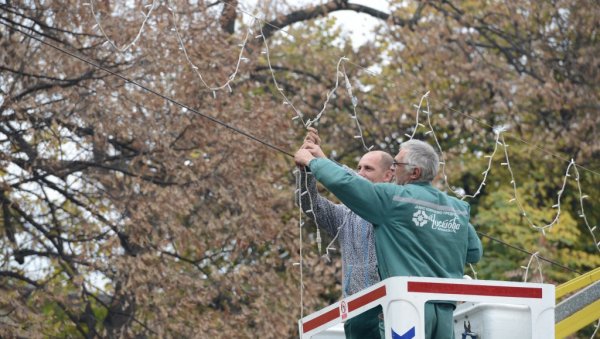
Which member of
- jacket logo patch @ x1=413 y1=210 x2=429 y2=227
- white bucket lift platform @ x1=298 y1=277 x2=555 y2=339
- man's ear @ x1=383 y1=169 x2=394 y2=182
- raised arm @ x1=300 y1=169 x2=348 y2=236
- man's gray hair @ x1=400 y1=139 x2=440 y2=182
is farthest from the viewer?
man's ear @ x1=383 y1=169 x2=394 y2=182

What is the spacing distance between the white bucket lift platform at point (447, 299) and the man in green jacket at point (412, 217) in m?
0.12

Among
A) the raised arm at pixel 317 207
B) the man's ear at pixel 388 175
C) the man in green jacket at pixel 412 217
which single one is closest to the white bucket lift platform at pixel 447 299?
the man in green jacket at pixel 412 217

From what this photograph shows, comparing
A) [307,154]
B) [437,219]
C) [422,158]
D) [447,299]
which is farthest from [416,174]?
[447,299]

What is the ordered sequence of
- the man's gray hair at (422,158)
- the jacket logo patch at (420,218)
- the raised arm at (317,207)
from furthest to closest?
1. the raised arm at (317,207)
2. the man's gray hair at (422,158)
3. the jacket logo patch at (420,218)

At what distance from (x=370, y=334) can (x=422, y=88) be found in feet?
38.2

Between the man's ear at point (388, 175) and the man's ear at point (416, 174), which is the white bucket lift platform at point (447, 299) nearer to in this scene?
the man's ear at point (416, 174)

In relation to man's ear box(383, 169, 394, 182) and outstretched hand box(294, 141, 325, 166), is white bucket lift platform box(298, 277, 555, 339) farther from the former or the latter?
man's ear box(383, 169, 394, 182)

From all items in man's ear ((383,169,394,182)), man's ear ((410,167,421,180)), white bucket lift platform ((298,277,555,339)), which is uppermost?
man's ear ((383,169,394,182))

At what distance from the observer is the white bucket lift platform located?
4934mm

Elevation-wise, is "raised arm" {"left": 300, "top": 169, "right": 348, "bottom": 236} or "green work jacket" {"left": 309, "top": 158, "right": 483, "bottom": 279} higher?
"raised arm" {"left": 300, "top": 169, "right": 348, "bottom": 236}

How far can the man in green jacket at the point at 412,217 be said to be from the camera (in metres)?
5.08

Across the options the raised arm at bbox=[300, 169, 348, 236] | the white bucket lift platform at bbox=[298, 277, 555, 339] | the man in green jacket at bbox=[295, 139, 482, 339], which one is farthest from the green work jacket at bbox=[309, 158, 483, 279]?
the raised arm at bbox=[300, 169, 348, 236]

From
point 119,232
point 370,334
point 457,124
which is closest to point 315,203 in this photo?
point 370,334

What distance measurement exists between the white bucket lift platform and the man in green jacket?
0.12 m
